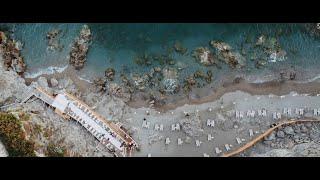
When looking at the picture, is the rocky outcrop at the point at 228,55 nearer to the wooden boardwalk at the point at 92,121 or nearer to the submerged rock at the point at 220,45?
the submerged rock at the point at 220,45

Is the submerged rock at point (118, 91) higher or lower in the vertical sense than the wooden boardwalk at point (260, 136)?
higher

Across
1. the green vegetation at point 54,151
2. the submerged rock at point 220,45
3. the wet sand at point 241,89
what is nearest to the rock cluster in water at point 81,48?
the wet sand at point 241,89

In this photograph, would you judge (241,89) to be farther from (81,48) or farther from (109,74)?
(81,48)

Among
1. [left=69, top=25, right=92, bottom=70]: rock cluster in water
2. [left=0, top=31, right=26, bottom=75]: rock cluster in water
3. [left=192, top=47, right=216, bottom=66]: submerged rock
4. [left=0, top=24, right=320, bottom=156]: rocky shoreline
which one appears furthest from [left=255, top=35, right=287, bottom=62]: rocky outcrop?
[left=0, top=31, right=26, bottom=75]: rock cluster in water

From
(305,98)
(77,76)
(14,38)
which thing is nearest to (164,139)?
(77,76)

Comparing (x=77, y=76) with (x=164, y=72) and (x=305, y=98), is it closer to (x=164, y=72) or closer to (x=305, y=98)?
(x=164, y=72)

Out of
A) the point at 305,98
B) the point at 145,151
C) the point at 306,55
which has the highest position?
the point at 306,55

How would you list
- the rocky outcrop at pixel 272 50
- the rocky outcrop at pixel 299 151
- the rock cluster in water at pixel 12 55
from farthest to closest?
1. the rock cluster in water at pixel 12 55
2. the rocky outcrop at pixel 272 50
3. the rocky outcrop at pixel 299 151
